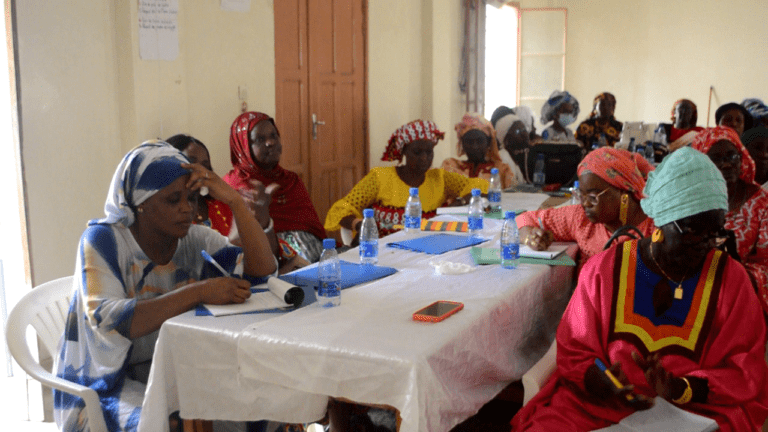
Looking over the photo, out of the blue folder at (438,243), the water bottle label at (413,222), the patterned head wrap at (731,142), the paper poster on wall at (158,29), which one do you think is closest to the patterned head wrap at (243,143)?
the paper poster on wall at (158,29)

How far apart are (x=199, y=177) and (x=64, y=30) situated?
1.68 m

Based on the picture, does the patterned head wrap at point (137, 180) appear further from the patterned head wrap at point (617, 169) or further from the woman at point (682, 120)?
the woman at point (682, 120)

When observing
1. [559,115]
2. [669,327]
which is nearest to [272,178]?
[669,327]

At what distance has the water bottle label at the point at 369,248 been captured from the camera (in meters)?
2.82

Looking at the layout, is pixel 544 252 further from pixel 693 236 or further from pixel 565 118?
pixel 565 118

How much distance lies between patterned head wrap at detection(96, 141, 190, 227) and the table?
40cm

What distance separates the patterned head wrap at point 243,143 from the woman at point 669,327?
2463 millimetres

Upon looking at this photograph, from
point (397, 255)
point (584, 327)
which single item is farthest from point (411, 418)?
point (397, 255)

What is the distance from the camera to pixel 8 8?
3180 mm

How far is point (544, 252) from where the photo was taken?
290 cm

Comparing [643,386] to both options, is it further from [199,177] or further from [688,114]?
[688,114]

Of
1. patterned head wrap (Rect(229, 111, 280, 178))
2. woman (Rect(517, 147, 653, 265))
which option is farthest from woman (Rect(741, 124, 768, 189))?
patterned head wrap (Rect(229, 111, 280, 178))

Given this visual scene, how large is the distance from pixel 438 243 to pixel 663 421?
4.64 ft

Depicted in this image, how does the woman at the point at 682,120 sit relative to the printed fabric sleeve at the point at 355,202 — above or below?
above
